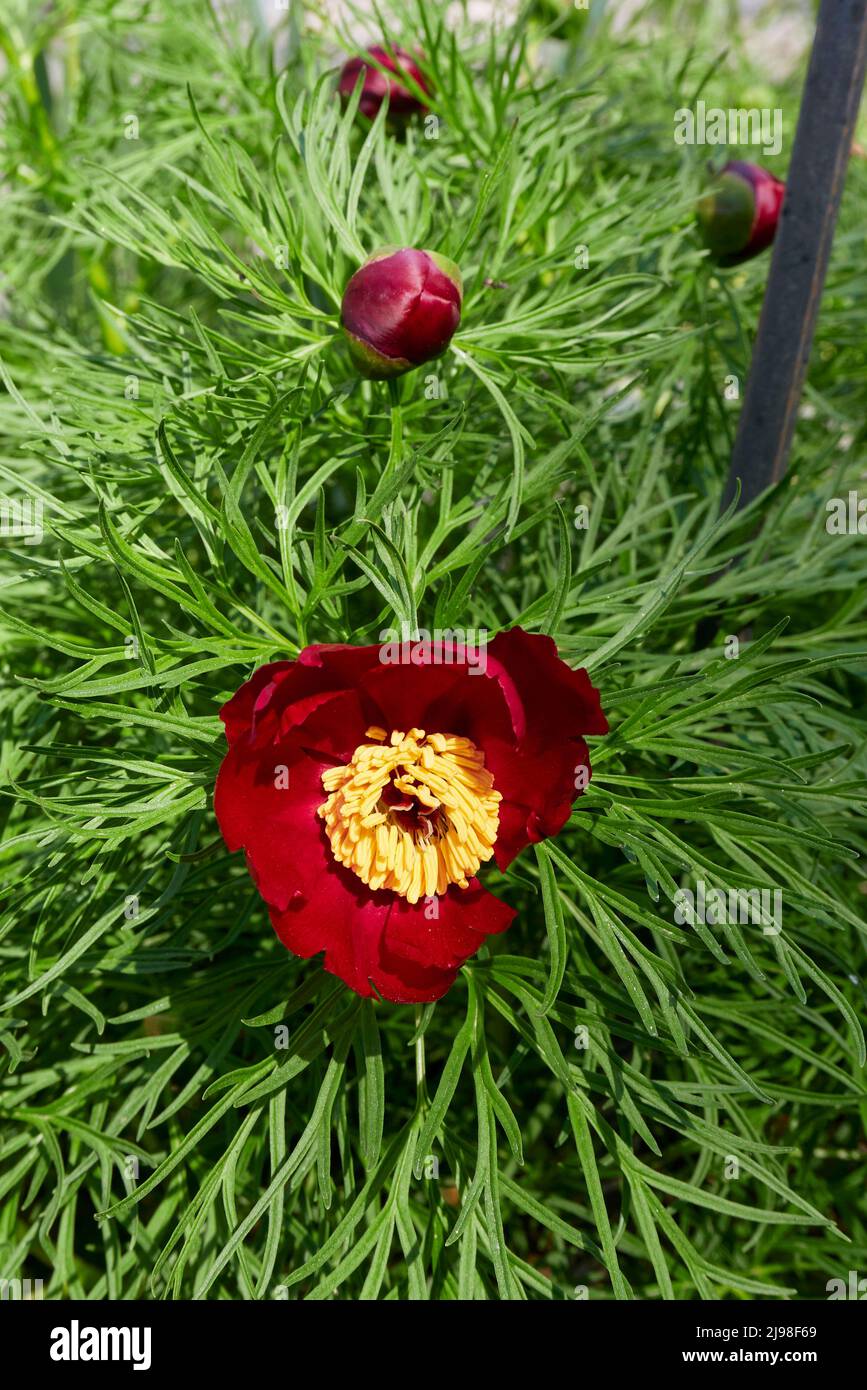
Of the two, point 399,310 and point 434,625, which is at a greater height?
point 399,310

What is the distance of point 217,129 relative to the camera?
1.04 m

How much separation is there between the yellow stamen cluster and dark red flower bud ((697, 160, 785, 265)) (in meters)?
0.54

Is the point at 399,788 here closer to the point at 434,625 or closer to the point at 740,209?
the point at 434,625

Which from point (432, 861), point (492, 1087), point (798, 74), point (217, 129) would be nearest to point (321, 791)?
point (432, 861)

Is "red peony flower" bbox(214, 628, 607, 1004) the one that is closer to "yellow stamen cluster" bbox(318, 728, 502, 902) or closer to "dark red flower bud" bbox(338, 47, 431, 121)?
"yellow stamen cluster" bbox(318, 728, 502, 902)

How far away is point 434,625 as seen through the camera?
61cm

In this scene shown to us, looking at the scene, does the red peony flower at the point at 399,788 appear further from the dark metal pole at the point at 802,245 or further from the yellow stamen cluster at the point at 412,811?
the dark metal pole at the point at 802,245

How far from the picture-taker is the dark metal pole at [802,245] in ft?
2.50

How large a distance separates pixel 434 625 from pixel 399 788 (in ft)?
0.32

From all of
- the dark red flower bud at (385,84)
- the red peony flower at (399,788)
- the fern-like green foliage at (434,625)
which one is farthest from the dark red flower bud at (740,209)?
the red peony flower at (399,788)

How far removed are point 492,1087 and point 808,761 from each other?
0.79ft

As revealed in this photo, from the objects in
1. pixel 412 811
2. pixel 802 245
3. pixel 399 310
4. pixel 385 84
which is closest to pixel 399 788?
pixel 412 811

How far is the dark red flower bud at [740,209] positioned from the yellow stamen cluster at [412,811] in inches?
21.4

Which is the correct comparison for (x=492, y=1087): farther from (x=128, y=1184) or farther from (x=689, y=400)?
(x=689, y=400)
